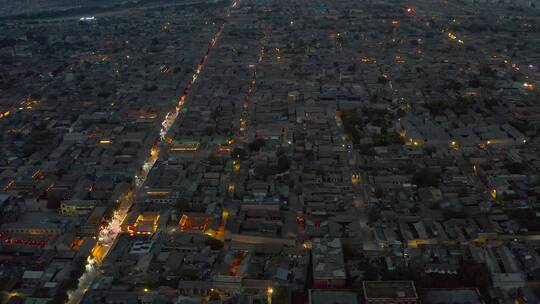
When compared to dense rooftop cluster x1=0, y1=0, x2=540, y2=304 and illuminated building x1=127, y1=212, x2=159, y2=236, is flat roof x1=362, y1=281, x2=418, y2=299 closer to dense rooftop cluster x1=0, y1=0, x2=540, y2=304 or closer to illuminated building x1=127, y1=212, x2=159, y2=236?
dense rooftop cluster x1=0, y1=0, x2=540, y2=304

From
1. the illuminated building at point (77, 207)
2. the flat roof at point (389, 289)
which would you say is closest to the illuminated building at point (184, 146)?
the illuminated building at point (77, 207)

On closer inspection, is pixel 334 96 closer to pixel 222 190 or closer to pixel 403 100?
pixel 403 100

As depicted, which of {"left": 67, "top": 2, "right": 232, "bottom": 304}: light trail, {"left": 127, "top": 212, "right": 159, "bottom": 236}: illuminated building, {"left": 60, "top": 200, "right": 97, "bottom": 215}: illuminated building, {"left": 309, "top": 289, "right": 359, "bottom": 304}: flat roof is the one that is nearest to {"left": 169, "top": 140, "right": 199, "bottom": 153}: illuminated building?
{"left": 67, "top": 2, "right": 232, "bottom": 304}: light trail

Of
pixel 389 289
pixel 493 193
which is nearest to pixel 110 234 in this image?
pixel 389 289

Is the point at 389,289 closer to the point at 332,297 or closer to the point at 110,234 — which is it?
the point at 332,297

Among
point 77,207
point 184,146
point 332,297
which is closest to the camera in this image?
point 332,297

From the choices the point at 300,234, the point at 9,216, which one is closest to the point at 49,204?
the point at 9,216

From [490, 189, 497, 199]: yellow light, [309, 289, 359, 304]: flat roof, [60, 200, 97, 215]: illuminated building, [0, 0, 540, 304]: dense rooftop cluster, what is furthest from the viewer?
[490, 189, 497, 199]: yellow light

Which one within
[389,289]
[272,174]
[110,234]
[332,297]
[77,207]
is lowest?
[110,234]
